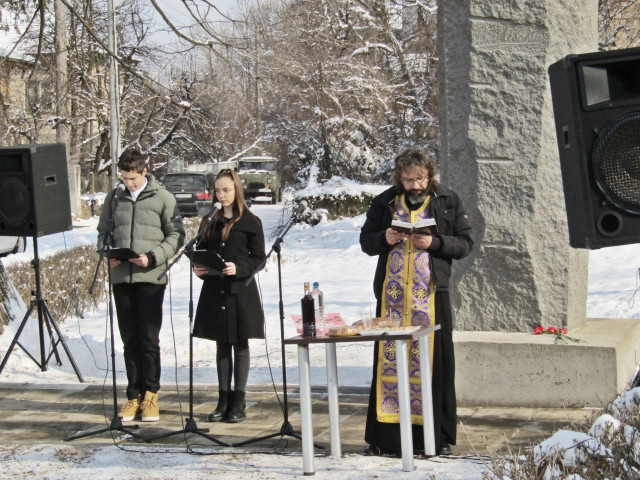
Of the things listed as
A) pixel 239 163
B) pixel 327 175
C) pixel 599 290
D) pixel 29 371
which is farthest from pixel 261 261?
pixel 239 163

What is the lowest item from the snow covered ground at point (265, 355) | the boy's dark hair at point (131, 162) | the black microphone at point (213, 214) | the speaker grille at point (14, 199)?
the snow covered ground at point (265, 355)

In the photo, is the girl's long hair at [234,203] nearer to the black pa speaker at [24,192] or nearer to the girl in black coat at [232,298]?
the girl in black coat at [232,298]

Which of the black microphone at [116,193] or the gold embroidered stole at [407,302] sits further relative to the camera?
the black microphone at [116,193]

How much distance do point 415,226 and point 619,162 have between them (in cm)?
225

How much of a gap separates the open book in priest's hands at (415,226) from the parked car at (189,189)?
2395 cm

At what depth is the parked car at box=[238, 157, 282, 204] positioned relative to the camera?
35.3 m

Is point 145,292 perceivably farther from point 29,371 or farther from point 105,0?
point 105,0

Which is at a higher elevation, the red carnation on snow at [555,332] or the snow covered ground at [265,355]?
the red carnation on snow at [555,332]

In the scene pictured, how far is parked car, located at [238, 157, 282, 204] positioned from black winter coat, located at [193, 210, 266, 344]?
27843 mm

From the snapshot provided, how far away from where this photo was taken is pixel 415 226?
5.64 meters

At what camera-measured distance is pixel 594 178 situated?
135 inches

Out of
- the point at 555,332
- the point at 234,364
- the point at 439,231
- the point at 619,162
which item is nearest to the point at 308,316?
the point at 439,231

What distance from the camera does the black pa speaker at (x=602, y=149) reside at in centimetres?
343

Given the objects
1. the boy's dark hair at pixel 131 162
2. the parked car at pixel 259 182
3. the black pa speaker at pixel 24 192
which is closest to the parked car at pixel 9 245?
the black pa speaker at pixel 24 192
